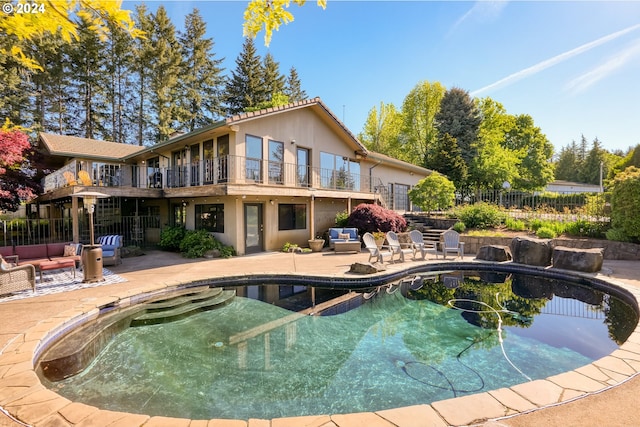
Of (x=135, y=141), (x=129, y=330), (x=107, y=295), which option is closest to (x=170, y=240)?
(x=107, y=295)

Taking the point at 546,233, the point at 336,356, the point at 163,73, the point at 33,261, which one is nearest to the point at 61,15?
the point at 336,356

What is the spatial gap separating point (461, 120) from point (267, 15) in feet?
104

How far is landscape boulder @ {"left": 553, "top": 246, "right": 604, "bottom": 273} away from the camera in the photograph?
28.9ft

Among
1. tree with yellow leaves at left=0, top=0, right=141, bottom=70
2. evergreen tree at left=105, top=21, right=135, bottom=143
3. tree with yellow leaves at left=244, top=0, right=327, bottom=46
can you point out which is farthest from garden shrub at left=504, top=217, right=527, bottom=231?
evergreen tree at left=105, top=21, right=135, bottom=143

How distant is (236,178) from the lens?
12.1 meters

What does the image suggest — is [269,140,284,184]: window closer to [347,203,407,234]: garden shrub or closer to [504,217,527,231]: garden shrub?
[347,203,407,234]: garden shrub

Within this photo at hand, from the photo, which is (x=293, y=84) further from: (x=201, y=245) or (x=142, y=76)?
(x=201, y=245)

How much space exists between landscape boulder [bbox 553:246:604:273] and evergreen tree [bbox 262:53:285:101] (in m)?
32.5

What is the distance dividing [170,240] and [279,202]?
5487mm

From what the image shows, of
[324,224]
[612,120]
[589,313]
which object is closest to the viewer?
[589,313]

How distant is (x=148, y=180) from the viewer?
17109 mm

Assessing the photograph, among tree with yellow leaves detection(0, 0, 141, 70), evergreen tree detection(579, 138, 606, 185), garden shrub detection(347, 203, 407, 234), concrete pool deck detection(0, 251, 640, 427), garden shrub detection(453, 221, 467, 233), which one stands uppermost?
evergreen tree detection(579, 138, 606, 185)

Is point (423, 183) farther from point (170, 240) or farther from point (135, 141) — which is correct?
point (135, 141)

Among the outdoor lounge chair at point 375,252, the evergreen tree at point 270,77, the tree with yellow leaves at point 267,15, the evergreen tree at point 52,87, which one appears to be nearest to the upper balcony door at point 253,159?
the outdoor lounge chair at point 375,252
